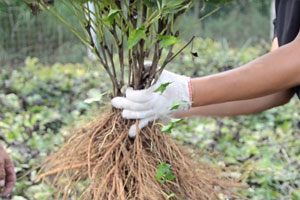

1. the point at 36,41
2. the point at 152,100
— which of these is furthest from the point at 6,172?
the point at 36,41

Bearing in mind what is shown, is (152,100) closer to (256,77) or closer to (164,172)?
(164,172)

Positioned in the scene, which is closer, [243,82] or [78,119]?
[243,82]

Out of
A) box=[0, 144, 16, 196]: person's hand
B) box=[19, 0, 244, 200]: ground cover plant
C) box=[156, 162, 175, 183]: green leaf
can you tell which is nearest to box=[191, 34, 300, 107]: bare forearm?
box=[19, 0, 244, 200]: ground cover plant

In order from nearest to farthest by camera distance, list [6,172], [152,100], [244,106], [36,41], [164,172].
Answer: [164,172], [152,100], [6,172], [244,106], [36,41]

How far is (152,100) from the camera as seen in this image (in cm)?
148

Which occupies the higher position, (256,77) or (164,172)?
(256,77)

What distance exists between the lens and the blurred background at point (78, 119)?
92.2 inches

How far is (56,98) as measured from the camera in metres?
3.58

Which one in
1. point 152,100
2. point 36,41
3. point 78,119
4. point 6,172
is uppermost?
point 36,41

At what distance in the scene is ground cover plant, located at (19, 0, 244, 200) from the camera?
139 cm

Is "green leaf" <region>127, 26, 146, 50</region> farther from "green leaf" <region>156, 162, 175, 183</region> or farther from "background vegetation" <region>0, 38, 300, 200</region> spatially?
"background vegetation" <region>0, 38, 300, 200</region>

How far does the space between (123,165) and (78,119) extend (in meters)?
1.64

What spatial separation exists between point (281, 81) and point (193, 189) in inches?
17.2

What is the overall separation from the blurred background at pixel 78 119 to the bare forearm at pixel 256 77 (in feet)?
0.66
